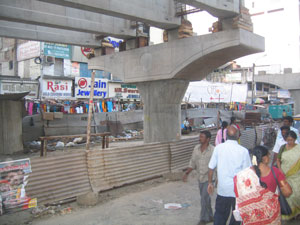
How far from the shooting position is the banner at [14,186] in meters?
5.61

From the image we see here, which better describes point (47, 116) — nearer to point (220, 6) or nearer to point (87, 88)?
point (87, 88)

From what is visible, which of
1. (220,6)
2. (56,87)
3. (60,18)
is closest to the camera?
(220,6)

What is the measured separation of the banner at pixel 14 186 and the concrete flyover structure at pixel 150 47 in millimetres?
4486

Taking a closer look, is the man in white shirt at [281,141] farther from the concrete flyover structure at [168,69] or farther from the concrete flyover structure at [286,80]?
the concrete flyover structure at [286,80]

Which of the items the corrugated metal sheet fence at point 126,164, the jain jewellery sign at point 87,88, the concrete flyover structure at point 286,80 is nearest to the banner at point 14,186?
the corrugated metal sheet fence at point 126,164

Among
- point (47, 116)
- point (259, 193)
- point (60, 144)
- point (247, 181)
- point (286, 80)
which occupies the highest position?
point (286, 80)

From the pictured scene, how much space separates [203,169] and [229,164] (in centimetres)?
109

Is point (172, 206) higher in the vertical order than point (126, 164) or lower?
lower

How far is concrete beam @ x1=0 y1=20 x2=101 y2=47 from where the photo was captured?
10898 millimetres

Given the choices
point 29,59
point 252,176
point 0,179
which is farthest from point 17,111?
point 29,59

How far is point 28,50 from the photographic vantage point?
26.3 m

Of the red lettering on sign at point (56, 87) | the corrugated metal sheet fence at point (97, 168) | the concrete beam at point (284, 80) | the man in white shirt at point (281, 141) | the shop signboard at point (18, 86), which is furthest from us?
the concrete beam at point (284, 80)

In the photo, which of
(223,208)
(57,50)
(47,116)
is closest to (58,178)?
(223,208)

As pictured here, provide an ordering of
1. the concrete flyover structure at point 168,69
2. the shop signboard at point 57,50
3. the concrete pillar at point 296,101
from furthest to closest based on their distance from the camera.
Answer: the concrete pillar at point 296,101 → the shop signboard at point 57,50 → the concrete flyover structure at point 168,69
